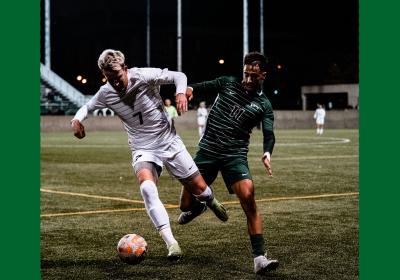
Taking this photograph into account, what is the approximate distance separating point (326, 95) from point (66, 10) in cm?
2584

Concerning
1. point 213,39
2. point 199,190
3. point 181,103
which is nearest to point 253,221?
point 199,190

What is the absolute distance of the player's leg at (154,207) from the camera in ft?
25.0

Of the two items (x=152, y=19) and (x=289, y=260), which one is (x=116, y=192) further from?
(x=152, y=19)

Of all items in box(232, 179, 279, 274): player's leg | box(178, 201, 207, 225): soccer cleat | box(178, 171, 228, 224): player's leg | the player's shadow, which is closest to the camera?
the player's shadow

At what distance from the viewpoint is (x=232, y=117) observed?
8.39 metres

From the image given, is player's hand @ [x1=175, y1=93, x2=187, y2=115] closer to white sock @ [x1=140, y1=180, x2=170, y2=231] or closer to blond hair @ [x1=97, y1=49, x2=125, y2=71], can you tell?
blond hair @ [x1=97, y1=49, x2=125, y2=71]

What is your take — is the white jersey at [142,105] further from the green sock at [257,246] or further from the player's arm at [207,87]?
the green sock at [257,246]

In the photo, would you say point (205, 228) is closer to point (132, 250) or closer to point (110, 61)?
point (132, 250)

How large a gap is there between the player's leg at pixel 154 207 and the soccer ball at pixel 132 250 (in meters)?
0.22

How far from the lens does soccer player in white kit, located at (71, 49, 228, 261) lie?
26.0ft

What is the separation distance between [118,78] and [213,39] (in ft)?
228

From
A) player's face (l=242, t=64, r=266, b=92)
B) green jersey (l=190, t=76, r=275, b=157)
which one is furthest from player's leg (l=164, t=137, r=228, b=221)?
player's face (l=242, t=64, r=266, b=92)

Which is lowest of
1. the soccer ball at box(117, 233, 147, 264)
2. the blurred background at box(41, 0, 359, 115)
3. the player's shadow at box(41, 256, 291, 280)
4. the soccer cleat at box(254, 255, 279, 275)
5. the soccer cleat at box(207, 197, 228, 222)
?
the player's shadow at box(41, 256, 291, 280)

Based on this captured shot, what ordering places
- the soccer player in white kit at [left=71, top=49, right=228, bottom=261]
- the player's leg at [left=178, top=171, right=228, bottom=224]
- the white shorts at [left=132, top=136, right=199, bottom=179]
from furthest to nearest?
1. the player's leg at [left=178, top=171, right=228, bottom=224]
2. the white shorts at [left=132, top=136, right=199, bottom=179]
3. the soccer player in white kit at [left=71, top=49, right=228, bottom=261]
